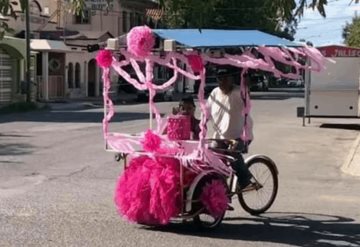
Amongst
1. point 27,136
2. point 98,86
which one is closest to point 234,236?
point 27,136

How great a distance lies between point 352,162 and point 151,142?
26.9ft

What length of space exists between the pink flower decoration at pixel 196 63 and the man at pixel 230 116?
891 millimetres

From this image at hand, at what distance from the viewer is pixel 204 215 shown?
332 inches

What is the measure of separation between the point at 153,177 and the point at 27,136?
13.5 metres

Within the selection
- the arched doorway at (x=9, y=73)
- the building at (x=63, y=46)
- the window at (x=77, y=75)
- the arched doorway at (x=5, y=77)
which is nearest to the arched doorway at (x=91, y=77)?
the building at (x=63, y=46)

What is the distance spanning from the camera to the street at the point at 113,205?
7.98 m

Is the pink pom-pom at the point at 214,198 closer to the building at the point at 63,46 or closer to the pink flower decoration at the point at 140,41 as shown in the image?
the pink flower decoration at the point at 140,41

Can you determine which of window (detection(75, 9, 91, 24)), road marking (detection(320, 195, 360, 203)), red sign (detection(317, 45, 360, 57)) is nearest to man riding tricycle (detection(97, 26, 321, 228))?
window (detection(75, 9, 91, 24))

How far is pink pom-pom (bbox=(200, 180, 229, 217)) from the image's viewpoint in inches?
326

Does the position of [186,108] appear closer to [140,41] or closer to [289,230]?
[140,41]

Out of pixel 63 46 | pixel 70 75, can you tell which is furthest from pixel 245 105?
pixel 70 75

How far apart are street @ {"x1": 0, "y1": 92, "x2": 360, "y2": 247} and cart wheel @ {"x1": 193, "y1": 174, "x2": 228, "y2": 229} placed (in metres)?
0.10

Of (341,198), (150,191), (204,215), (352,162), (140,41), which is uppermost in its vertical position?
(140,41)

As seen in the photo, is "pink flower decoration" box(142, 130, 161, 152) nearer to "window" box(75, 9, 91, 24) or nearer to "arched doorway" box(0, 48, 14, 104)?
"window" box(75, 9, 91, 24)
